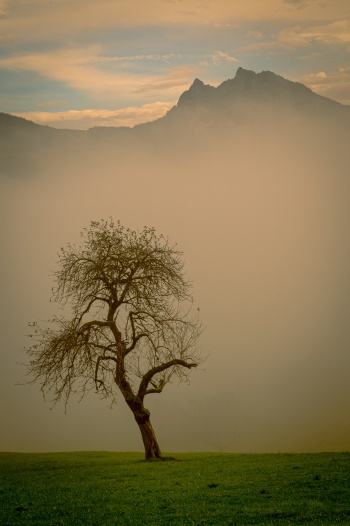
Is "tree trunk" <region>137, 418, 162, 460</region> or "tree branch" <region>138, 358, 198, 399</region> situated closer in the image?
"tree branch" <region>138, 358, 198, 399</region>

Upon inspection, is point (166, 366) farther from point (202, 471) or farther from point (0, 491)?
point (0, 491)

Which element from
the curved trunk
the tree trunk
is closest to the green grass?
the tree trunk

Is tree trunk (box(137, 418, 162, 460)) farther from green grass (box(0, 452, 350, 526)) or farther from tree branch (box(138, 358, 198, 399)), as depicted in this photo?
tree branch (box(138, 358, 198, 399))

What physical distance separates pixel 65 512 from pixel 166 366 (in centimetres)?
1889

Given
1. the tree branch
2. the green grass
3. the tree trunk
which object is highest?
the tree branch

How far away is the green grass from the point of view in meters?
27.0

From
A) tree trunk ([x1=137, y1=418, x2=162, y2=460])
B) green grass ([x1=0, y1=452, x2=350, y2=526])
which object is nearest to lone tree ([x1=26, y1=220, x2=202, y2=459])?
tree trunk ([x1=137, y1=418, x2=162, y2=460])

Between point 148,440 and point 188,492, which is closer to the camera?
point 188,492

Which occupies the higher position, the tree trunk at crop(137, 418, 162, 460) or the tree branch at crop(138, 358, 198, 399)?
the tree branch at crop(138, 358, 198, 399)

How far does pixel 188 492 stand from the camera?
3225cm

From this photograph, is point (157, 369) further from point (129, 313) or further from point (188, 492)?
point (188, 492)

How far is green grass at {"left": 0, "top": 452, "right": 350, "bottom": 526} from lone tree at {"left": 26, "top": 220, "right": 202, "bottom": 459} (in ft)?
18.2

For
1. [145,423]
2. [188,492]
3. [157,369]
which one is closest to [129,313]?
[157,369]

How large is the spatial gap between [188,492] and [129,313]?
1753 cm
